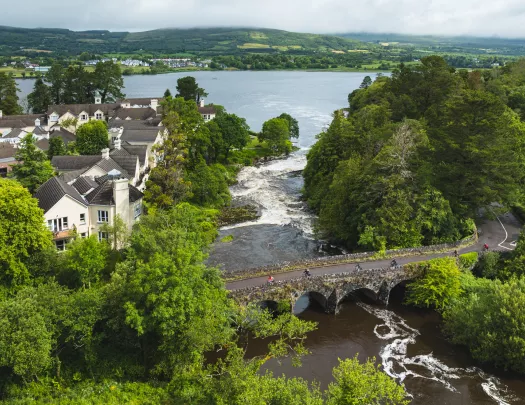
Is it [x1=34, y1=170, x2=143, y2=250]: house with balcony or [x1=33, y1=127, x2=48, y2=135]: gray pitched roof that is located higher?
[x1=33, y1=127, x2=48, y2=135]: gray pitched roof

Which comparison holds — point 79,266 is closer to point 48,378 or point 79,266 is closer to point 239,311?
point 48,378

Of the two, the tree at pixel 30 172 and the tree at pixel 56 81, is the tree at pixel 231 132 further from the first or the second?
the tree at pixel 56 81

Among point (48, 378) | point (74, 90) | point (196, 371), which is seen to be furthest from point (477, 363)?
point (74, 90)

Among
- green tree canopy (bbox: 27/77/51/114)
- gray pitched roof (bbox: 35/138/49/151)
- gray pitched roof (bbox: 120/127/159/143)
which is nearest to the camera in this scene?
gray pitched roof (bbox: 120/127/159/143)

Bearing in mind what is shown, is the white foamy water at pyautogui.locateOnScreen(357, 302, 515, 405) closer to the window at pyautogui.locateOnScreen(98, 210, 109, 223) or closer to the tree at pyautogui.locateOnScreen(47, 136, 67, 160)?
the window at pyautogui.locateOnScreen(98, 210, 109, 223)

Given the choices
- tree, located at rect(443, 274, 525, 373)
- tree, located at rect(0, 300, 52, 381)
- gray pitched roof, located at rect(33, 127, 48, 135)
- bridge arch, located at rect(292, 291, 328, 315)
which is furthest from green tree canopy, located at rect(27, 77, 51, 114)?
tree, located at rect(443, 274, 525, 373)

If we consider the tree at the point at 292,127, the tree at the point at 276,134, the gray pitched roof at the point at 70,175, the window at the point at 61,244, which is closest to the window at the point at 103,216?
the window at the point at 61,244
